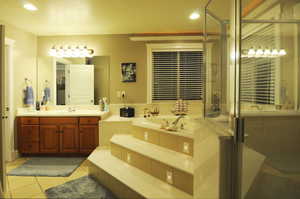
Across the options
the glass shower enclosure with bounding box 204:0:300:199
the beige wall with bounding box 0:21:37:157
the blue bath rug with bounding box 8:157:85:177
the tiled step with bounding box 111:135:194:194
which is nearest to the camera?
the glass shower enclosure with bounding box 204:0:300:199

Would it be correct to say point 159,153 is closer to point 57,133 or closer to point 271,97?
point 271,97

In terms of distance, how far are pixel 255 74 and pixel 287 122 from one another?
53 centimetres

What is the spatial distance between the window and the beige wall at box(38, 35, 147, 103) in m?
0.24

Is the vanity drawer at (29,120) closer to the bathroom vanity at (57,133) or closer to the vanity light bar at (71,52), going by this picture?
the bathroom vanity at (57,133)

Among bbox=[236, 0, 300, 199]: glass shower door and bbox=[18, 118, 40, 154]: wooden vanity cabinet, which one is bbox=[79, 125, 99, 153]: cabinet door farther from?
bbox=[236, 0, 300, 199]: glass shower door

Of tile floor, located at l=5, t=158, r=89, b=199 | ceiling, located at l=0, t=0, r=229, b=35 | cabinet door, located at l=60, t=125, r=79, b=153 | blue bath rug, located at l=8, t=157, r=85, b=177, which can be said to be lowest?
tile floor, located at l=5, t=158, r=89, b=199

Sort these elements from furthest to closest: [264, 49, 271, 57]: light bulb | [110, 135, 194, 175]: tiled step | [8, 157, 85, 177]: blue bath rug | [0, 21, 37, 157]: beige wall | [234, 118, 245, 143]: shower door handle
Answer: [0, 21, 37, 157]: beige wall < [8, 157, 85, 177]: blue bath rug < [110, 135, 194, 175]: tiled step < [264, 49, 271, 57]: light bulb < [234, 118, 245, 143]: shower door handle

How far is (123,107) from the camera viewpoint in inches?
→ 157

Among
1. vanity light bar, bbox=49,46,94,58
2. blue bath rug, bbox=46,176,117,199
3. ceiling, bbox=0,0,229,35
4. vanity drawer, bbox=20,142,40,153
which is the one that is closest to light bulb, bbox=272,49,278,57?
ceiling, bbox=0,0,229,35

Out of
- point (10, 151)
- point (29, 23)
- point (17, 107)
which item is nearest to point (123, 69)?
point (29, 23)

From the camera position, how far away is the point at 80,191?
239 cm

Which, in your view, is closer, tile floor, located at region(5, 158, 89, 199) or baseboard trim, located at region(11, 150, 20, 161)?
tile floor, located at region(5, 158, 89, 199)

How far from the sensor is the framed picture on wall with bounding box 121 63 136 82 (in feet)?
13.2

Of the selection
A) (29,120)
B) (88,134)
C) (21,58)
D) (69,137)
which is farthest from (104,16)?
(29,120)
